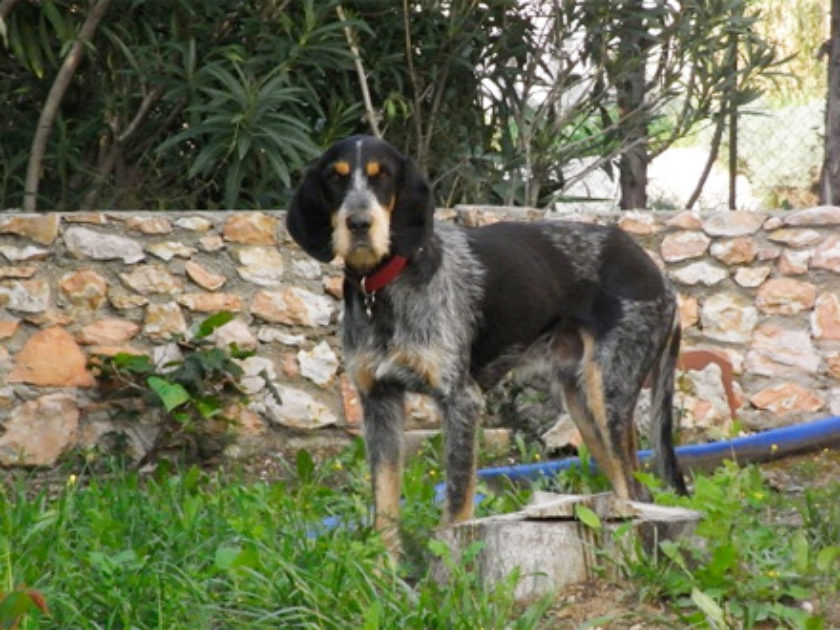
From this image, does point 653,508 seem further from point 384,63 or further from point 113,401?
point 384,63

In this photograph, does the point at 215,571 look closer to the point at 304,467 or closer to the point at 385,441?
the point at 385,441

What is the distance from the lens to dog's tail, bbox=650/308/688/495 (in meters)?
6.27

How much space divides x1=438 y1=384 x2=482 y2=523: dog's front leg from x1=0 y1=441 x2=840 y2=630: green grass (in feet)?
0.43

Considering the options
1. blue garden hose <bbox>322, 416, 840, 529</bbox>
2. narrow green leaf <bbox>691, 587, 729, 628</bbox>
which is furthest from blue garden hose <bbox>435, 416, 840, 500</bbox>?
narrow green leaf <bbox>691, 587, 729, 628</bbox>

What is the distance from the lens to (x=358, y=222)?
5.32 metres

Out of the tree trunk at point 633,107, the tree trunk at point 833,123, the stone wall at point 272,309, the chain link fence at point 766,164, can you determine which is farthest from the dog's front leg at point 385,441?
the chain link fence at point 766,164

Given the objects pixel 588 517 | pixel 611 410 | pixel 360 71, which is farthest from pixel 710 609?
pixel 360 71

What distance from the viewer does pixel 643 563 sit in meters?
4.47

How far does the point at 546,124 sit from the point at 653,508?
15.3 feet

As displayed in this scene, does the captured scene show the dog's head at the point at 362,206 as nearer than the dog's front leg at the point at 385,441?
Yes

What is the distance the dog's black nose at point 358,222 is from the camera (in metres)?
5.32

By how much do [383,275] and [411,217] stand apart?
0.22 m

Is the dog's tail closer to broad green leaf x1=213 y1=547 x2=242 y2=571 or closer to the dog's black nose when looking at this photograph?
the dog's black nose

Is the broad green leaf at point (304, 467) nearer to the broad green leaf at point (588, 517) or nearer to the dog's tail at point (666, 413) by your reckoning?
the dog's tail at point (666, 413)
